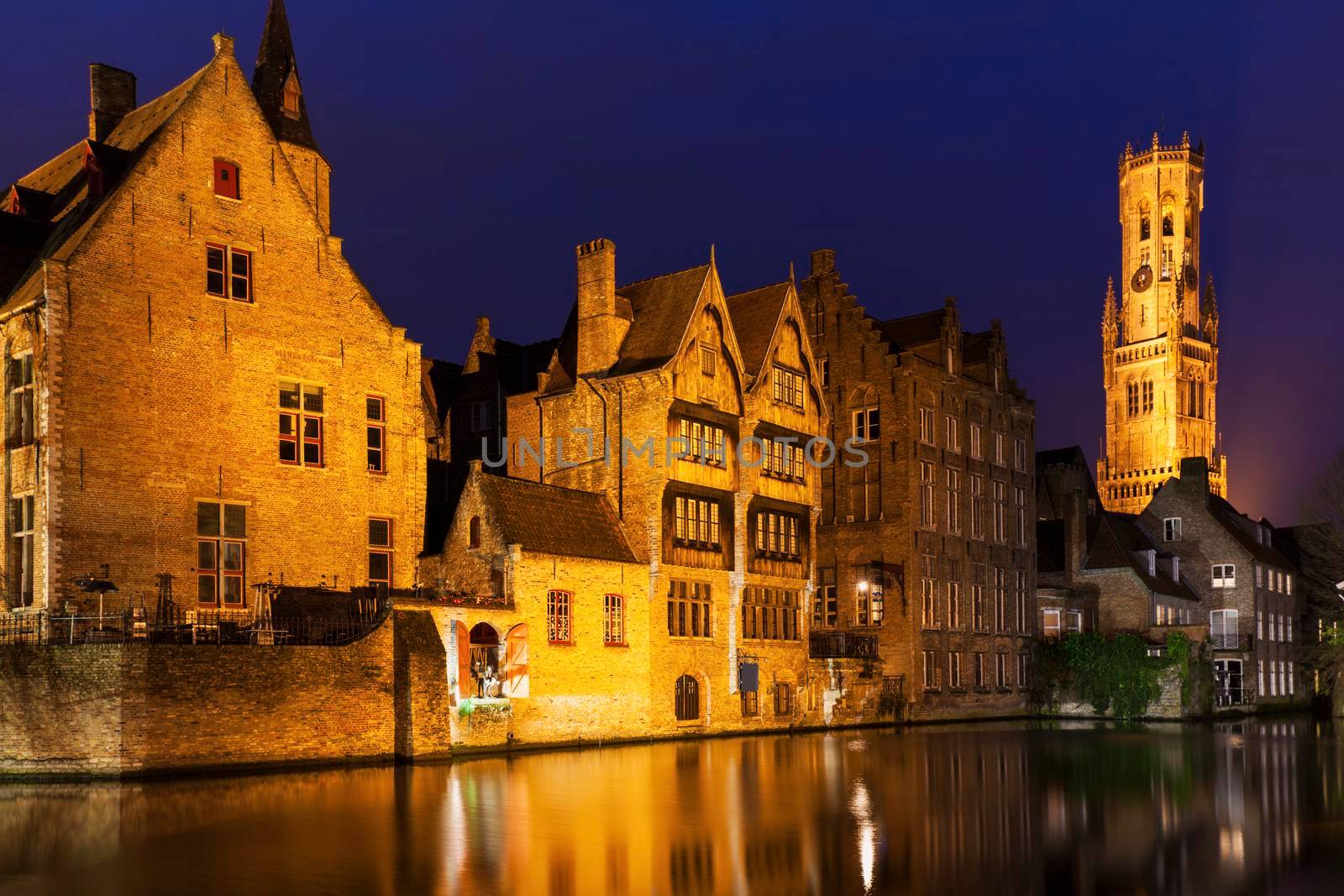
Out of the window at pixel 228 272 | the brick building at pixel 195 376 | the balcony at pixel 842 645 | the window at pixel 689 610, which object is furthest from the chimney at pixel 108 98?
the balcony at pixel 842 645

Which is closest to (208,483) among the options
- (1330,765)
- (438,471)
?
(438,471)

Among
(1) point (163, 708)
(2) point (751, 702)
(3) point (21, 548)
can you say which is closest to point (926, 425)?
(2) point (751, 702)

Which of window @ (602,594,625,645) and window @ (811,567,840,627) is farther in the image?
window @ (811,567,840,627)

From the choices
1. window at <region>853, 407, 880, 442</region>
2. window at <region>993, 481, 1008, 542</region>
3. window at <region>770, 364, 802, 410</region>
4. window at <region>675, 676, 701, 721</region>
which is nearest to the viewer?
window at <region>675, 676, 701, 721</region>

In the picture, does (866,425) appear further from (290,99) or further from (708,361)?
(290,99)

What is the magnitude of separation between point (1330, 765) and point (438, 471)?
31.0 meters

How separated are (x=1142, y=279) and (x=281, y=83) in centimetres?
13992

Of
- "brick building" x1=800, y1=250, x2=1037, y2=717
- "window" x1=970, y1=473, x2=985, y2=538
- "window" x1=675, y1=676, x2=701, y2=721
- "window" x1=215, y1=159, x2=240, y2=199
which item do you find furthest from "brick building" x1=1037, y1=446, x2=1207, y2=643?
"window" x1=215, y1=159, x2=240, y2=199

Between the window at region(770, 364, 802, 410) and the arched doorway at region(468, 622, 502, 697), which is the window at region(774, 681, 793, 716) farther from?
the arched doorway at region(468, 622, 502, 697)

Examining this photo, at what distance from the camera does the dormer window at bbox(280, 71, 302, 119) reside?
1794 inches

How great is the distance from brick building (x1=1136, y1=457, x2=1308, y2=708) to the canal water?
4014 centimetres

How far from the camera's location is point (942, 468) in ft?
193

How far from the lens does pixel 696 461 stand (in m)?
45.4

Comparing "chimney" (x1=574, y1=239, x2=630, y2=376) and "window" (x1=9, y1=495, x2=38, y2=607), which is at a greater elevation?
"chimney" (x1=574, y1=239, x2=630, y2=376)
